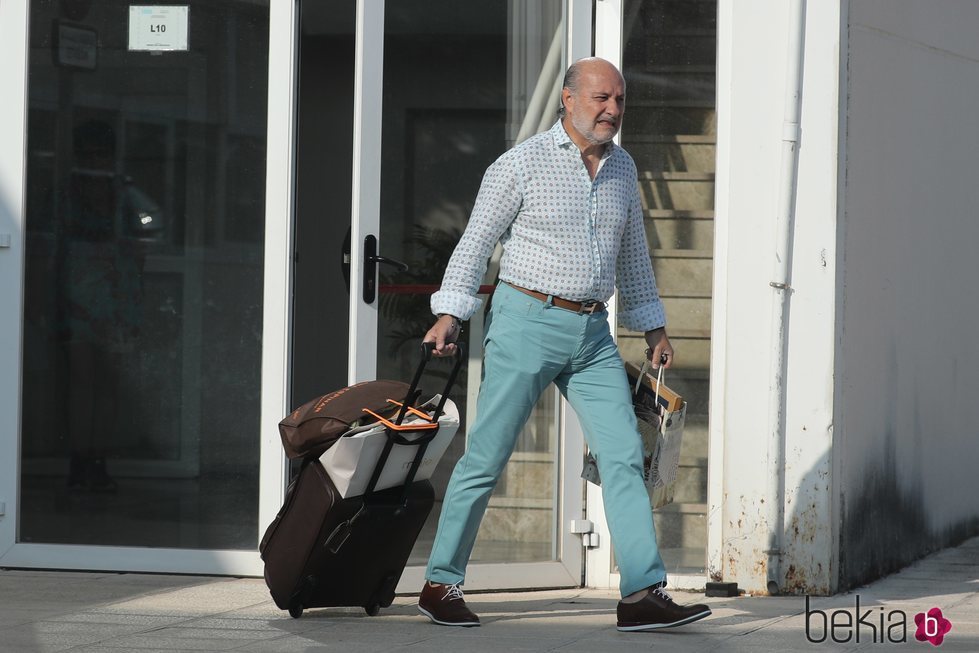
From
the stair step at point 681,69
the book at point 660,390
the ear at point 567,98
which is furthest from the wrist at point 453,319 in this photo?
the stair step at point 681,69

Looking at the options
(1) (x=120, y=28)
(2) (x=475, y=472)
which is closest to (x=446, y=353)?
(2) (x=475, y=472)

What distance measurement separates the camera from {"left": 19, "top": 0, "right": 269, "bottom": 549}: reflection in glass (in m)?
5.73

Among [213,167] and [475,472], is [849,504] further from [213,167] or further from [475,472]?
[213,167]

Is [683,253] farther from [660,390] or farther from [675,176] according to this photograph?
[660,390]

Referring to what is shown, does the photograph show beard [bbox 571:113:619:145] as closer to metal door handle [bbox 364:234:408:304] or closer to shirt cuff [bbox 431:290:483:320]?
shirt cuff [bbox 431:290:483:320]

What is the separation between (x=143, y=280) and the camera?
5824 mm

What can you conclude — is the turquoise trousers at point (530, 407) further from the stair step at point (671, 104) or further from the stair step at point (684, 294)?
the stair step at point (671, 104)

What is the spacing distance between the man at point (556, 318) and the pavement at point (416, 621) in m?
0.19

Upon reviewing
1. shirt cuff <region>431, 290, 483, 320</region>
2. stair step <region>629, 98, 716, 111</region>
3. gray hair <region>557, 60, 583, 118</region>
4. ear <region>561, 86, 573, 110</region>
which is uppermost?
stair step <region>629, 98, 716, 111</region>

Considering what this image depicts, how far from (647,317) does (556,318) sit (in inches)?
16.3

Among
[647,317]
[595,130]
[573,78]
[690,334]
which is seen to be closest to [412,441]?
[647,317]

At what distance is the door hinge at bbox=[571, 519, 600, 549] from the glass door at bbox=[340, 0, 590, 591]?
0.09 feet

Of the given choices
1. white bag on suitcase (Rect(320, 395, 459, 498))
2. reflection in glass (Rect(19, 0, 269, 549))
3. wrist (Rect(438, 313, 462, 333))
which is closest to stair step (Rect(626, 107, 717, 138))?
reflection in glass (Rect(19, 0, 269, 549))

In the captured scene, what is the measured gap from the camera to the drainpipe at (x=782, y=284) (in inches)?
210
